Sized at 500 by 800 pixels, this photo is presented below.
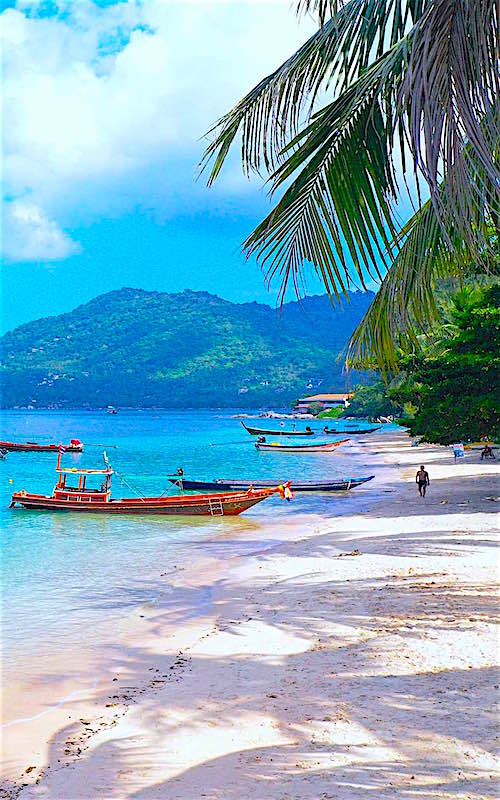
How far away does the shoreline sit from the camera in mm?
5336

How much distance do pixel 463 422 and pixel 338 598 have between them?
8157mm

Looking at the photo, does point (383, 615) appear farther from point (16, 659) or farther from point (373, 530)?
point (373, 530)

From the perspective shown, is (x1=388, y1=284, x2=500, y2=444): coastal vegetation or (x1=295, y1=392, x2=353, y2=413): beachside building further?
(x1=295, y1=392, x2=353, y2=413): beachside building

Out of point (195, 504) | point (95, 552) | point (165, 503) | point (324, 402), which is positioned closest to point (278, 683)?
point (95, 552)

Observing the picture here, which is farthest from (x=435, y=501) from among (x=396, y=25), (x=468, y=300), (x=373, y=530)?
(x=396, y=25)

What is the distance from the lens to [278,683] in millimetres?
7449

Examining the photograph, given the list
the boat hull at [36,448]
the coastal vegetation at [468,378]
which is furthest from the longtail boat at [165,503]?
the boat hull at [36,448]

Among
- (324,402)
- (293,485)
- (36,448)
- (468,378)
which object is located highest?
(324,402)

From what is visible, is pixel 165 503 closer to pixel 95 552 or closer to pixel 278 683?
pixel 95 552

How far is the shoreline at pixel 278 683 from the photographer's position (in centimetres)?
534

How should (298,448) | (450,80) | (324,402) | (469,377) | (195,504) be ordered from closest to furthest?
(450,80) → (469,377) → (195,504) → (298,448) → (324,402)

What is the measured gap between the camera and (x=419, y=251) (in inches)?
210

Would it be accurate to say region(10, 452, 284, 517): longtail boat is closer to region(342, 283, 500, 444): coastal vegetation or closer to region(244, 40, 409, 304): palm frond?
region(342, 283, 500, 444): coastal vegetation

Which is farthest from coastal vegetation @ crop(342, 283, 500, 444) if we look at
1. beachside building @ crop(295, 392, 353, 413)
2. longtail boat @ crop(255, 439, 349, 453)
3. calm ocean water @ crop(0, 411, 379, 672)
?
beachside building @ crop(295, 392, 353, 413)
